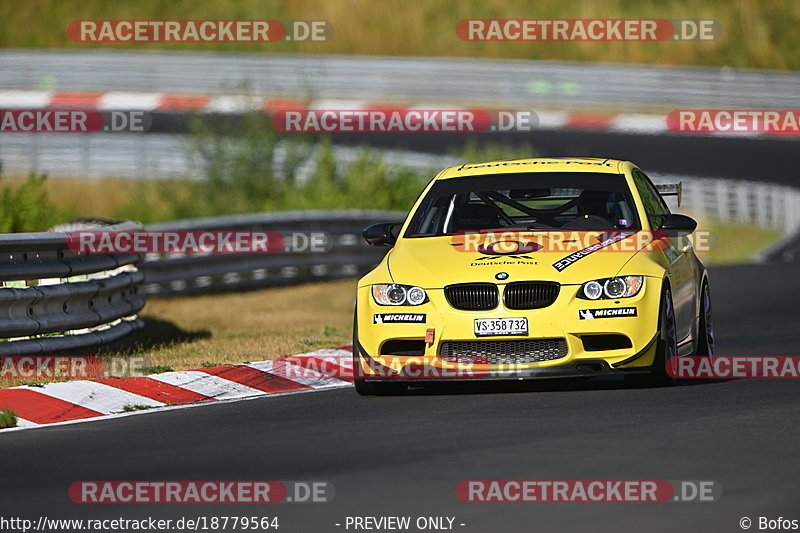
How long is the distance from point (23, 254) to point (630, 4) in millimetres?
39575

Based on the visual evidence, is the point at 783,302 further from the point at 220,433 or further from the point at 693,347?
the point at 220,433

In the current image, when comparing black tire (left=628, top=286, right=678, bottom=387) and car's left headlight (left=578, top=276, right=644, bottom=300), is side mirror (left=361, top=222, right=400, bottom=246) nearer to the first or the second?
car's left headlight (left=578, top=276, right=644, bottom=300)

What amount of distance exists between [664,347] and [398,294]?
1.70m

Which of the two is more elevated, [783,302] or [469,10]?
[469,10]

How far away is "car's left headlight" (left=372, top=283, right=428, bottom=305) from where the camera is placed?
10.7 m

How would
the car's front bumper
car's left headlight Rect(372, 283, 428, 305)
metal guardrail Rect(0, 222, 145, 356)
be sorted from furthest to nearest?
metal guardrail Rect(0, 222, 145, 356), car's left headlight Rect(372, 283, 428, 305), the car's front bumper

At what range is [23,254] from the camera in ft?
40.8

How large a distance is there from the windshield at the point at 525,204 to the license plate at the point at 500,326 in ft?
4.21

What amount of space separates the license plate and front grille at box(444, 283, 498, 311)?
115 millimetres

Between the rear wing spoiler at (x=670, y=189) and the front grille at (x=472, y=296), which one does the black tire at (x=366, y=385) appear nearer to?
the front grille at (x=472, y=296)

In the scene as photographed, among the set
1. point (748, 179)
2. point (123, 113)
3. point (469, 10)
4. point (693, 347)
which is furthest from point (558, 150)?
point (693, 347)

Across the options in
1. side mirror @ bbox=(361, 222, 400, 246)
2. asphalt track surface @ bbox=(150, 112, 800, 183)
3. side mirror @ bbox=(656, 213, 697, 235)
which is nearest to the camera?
side mirror @ bbox=(656, 213, 697, 235)

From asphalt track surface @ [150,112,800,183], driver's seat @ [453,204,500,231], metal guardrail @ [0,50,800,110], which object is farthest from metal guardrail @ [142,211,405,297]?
metal guardrail @ [0,50,800,110]

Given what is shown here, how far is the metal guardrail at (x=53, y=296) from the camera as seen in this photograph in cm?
1215
